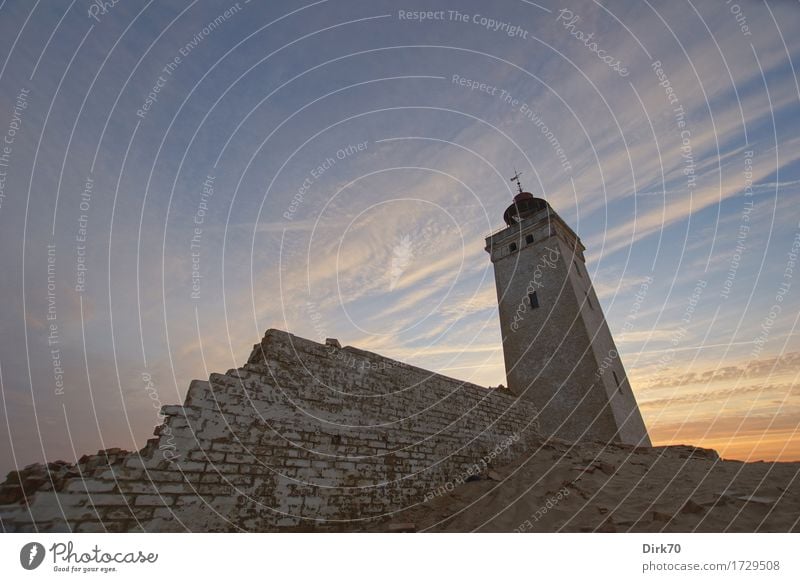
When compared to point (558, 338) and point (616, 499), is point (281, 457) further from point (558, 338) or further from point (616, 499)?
point (558, 338)

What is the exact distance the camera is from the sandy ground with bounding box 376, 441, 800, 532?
5.12 meters

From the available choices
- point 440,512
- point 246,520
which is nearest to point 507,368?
point 440,512

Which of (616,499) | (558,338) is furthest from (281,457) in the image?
(558,338)

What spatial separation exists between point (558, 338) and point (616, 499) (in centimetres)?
1001

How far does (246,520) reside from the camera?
16.9 feet

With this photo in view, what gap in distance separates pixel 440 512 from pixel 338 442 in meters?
2.36

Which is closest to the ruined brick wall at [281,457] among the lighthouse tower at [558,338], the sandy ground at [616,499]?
the sandy ground at [616,499]

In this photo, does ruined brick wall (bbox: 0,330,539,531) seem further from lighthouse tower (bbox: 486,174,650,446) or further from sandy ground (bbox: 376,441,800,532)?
lighthouse tower (bbox: 486,174,650,446)

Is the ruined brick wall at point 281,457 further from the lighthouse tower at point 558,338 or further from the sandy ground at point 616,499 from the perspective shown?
the lighthouse tower at point 558,338

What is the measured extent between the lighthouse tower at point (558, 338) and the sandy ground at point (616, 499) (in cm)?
503

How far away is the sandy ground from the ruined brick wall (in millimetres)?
749

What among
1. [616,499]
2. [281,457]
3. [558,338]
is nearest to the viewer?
[281,457]

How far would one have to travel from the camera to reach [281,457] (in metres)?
5.79
